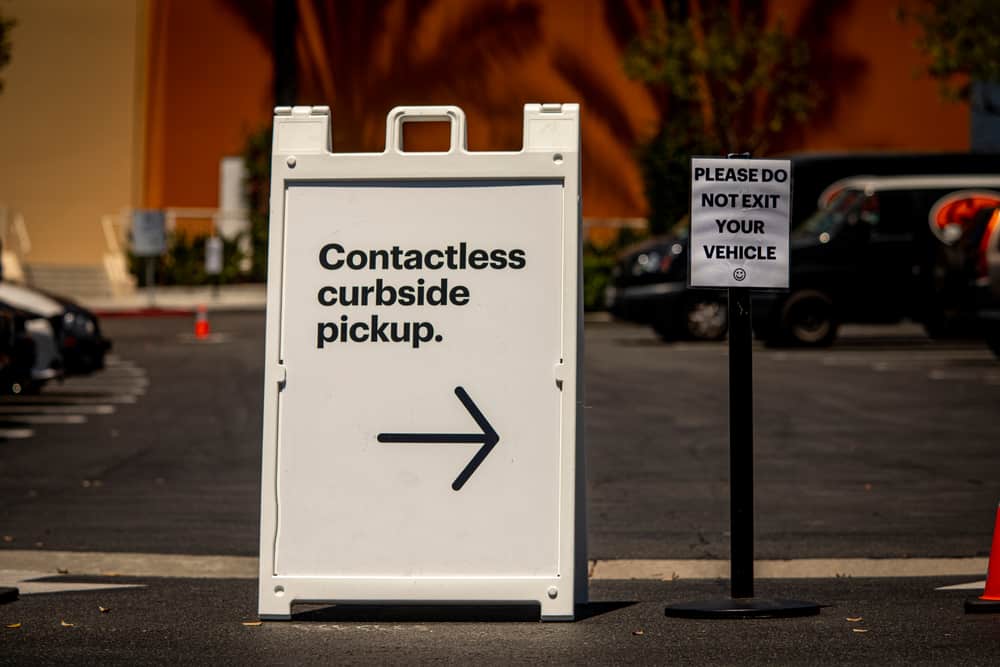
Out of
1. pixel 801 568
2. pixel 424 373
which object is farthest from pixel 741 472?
pixel 801 568

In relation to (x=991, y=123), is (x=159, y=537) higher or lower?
lower

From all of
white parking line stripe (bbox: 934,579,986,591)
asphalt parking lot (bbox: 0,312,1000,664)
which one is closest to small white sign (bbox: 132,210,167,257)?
asphalt parking lot (bbox: 0,312,1000,664)

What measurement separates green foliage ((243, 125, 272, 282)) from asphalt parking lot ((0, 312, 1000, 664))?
711 inches

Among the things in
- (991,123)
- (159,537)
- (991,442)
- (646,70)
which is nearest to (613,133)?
(646,70)

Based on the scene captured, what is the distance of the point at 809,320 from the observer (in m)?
24.9

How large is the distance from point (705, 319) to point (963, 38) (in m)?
10.5

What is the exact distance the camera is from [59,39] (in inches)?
1734

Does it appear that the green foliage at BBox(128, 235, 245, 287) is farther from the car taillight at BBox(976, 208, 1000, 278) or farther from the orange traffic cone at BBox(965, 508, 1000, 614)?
the orange traffic cone at BBox(965, 508, 1000, 614)

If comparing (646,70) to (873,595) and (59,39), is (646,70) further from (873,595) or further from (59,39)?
(873,595)

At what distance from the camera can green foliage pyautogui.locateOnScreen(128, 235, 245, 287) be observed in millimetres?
40438

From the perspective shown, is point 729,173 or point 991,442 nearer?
point 729,173

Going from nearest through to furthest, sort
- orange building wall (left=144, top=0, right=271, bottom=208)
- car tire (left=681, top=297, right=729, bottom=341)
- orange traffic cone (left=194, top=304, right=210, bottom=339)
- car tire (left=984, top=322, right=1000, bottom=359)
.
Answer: car tire (left=984, top=322, right=1000, bottom=359) → car tire (left=681, top=297, right=729, bottom=341) → orange traffic cone (left=194, top=304, right=210, bottom=339) → orange building wall (left=144, top=0, right=271, bottom=208)

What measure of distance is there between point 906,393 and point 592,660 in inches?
511

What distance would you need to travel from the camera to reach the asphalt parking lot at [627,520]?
6941mm
